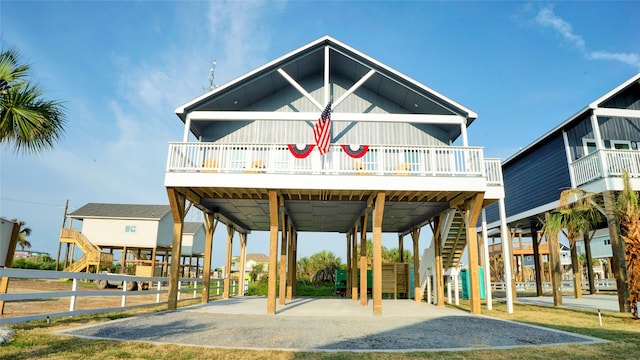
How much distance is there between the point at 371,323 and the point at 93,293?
22.7ft

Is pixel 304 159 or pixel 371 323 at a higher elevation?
pixel 304 159

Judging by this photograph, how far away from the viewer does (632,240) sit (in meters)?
9.39

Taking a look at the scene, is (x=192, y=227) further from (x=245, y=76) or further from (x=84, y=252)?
(x=245, y=76)

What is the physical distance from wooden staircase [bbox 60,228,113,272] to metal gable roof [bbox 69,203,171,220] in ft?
7.48

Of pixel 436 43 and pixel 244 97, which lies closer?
pixel 244 97

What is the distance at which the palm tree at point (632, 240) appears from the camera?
9.23 m

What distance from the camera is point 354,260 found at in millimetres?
17391

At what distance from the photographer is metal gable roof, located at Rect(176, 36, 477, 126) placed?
43.6 ft

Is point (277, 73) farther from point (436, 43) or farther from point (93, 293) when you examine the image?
point (93, 293)

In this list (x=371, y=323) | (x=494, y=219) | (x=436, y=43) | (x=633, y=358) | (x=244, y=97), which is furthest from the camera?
(x=494, y=219)

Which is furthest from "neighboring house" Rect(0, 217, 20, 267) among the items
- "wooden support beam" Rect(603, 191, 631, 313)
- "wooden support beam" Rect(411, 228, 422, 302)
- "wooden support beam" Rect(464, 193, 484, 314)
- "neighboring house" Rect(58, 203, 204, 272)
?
"neighboring house" Rect(58, 203, 204, 272)

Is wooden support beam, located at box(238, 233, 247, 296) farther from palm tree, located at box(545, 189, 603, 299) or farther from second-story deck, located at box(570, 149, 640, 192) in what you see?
second-story deck, located at box(570, 149, 640, 192)

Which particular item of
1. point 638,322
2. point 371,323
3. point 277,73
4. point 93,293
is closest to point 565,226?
point 638,322

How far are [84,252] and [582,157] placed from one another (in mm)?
32830
